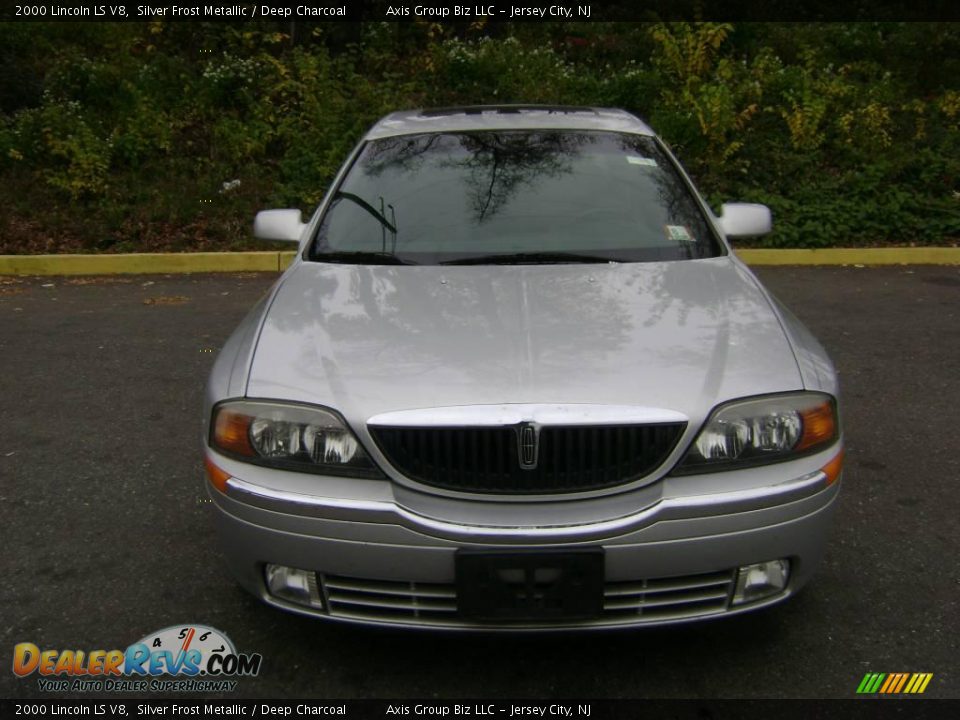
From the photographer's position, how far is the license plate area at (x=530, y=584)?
214 cm

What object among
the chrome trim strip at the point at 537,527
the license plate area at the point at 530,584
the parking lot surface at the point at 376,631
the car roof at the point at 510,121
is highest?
the car roof at the point at 510,121

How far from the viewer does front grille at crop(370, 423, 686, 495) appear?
2197 mm

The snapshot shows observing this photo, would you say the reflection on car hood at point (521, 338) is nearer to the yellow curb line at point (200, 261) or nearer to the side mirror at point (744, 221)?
the side mirror at point (744, 221)

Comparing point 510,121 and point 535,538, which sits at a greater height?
point 510,121

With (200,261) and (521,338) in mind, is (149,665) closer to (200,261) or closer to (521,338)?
(521,338)

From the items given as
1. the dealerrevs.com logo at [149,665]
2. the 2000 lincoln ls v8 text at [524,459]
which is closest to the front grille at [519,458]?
the 2000 lincoln ls v8 text at [524,459]

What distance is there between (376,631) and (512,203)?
1719 millimetres

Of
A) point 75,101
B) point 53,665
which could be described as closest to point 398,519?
point 53,665

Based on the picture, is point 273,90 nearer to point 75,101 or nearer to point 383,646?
point 75,101

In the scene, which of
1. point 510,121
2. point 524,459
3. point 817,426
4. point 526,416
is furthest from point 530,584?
point 510,121

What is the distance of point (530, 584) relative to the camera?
217 centimetres

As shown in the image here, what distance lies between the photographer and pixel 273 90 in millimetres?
10539

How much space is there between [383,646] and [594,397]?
1.01m

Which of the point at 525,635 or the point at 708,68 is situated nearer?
the point at 525,635
